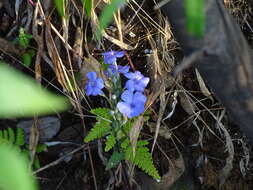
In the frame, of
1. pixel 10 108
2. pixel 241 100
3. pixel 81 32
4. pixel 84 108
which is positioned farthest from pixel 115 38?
pixel 10 108

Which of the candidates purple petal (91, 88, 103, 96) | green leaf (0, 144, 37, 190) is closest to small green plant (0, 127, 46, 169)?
purple petal (91, 88, 103, 96)

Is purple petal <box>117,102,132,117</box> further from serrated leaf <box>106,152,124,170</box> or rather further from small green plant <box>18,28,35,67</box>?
small green plant <box>18,28,35,67</box>

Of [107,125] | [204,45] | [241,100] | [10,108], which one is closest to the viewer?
[10,108]

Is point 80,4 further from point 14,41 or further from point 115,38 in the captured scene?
point 14,41

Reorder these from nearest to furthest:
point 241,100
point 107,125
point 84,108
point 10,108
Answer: point 10,108
point 241,100
point 107,125
point 84,108

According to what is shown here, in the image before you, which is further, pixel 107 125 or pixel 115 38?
pixel 115 38

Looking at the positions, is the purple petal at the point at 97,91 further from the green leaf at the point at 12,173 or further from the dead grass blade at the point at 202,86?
the green leaf at the point at 12,173

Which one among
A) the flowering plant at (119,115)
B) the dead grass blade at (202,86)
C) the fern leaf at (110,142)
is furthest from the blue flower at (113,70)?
the dead grass blade at (202,86)
